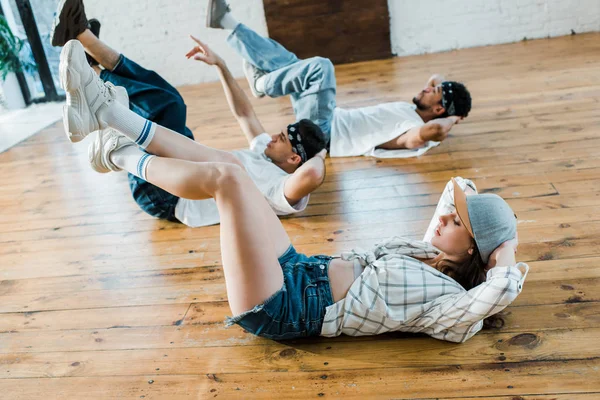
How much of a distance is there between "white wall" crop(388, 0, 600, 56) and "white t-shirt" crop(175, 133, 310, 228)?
371 cm

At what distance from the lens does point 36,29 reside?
242 inches

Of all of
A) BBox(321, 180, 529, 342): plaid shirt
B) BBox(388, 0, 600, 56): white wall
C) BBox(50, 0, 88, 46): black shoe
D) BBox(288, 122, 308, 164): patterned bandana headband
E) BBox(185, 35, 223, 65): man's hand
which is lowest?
BBox(388, 0, 600, 56): white wall

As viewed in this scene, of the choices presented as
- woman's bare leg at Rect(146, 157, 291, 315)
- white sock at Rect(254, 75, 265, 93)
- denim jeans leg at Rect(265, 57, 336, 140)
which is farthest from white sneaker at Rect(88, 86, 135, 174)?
white sock at Rect(254, 75, 265, 93)

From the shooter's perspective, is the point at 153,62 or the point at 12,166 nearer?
the point at 12,166

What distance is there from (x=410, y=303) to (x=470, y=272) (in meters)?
0.23

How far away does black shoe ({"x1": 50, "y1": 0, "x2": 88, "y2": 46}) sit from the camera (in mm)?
2786

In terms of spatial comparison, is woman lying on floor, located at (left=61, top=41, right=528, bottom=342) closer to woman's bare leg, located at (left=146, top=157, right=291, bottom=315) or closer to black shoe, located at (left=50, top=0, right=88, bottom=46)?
woman's bare leg, located at (left=146, top=157, right=291, bottom=315)

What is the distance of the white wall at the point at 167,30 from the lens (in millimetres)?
6207

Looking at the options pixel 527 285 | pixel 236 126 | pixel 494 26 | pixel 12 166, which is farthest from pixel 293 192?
pixel 494 26

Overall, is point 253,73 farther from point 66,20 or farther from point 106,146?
point 106,146

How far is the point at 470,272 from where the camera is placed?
6.10 feet

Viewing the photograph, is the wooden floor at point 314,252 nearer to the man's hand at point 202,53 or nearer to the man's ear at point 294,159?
the man's ear at point 294,159

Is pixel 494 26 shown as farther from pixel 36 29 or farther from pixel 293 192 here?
pixel 36 29

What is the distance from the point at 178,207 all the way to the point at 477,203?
5.23 feet
